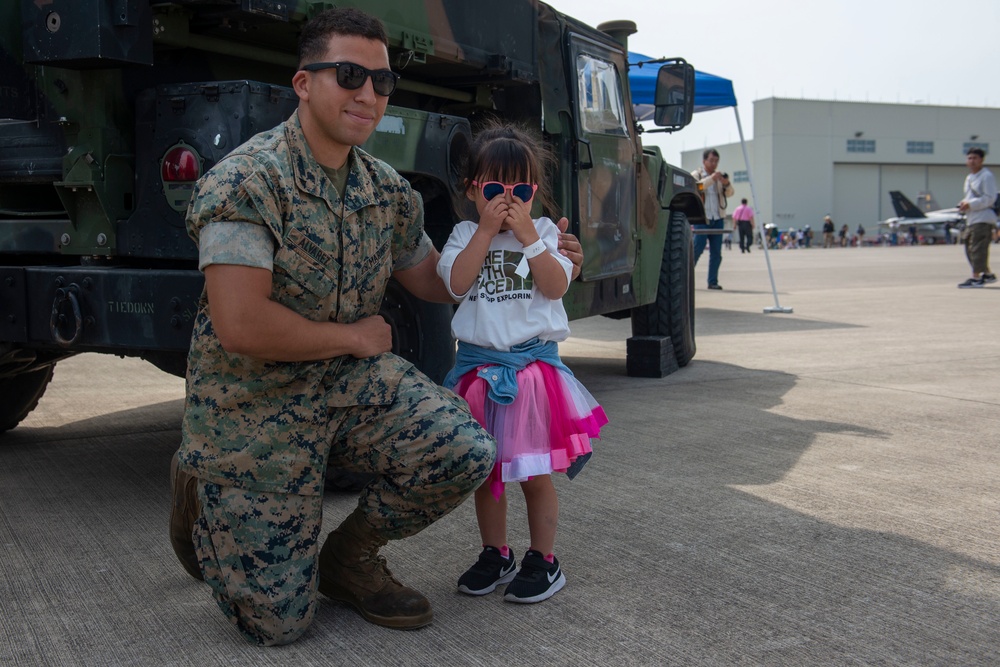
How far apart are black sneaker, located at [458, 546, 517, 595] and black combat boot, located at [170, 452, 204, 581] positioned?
738mm

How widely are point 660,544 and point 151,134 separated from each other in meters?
2.22

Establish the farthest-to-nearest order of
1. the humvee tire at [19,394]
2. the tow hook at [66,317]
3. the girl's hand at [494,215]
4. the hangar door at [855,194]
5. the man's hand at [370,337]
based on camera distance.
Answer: the hangar door at [855,194] < the humvee tire at [19,394] < the tow hook at [66,317] < the girl's hand at [494,215] < the man's hand at [370,337]

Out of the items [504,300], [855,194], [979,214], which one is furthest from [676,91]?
[855,194]

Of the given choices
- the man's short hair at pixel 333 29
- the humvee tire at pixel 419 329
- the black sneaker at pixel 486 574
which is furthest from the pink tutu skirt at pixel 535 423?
the humvee tire at pixel 419 329

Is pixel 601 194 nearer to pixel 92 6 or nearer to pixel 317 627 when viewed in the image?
pixel 92 6

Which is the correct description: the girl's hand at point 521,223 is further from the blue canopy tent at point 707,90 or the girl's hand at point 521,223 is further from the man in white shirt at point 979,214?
the man in white shirt at point 979,214

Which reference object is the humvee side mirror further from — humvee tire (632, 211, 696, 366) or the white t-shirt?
the white t-shirt

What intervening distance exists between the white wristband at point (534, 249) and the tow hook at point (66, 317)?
5.70 feet

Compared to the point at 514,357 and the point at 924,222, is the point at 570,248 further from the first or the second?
the point at 924,222

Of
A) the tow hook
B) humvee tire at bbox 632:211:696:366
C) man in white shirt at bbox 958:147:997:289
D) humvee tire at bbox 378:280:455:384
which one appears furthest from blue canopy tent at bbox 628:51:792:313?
the tow hook

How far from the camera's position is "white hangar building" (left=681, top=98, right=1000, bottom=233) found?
67.2 m

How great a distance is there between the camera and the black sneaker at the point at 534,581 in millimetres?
2955

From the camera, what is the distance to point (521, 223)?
9.62 ft

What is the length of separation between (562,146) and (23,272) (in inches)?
111
